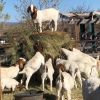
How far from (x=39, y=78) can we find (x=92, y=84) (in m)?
6.47

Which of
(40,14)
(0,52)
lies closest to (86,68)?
(40,14)

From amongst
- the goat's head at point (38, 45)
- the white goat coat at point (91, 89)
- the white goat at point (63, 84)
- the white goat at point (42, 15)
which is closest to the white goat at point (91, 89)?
the white goat coat at point (91, 89)

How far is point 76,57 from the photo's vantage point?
15.9 meters

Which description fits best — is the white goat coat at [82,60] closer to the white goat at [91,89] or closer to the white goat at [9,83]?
the white goat at [9,83]

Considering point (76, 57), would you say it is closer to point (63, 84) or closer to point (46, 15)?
point (46, 15)

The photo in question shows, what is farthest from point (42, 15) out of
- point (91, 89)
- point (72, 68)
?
point (91, 89)

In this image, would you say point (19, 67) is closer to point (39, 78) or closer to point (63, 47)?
point (39, 78)

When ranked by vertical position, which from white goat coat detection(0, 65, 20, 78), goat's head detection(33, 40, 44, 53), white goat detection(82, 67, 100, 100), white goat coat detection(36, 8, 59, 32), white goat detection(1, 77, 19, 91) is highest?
white goat coat detection(36, 8, 59, 32)

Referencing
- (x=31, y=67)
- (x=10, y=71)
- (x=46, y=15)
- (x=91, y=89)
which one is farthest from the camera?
(x=46, y=15)

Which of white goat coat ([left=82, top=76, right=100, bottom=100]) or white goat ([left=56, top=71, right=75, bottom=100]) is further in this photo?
white goat ([left=56, top=71, right=75, bottom=100])

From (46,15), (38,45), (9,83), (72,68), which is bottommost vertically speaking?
(9,83)

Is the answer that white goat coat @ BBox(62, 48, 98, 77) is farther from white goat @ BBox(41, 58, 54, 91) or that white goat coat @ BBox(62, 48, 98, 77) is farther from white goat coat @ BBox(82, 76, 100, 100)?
white goat coat @ BBox(82, 76, 100, 100)

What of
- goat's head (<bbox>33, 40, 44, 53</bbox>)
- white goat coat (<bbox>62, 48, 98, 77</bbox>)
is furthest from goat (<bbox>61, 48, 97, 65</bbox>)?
goat's head (<bbox>33, 40, 44, 53</bbox>)

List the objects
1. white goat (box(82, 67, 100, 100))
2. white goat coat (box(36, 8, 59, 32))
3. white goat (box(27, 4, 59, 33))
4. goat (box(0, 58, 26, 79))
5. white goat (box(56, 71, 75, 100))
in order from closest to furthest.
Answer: white goat (box(82, 67, 100, 100)), white goat (box(56, 71, 75, 100)), goat (box(0, 58, 26, 79)), white goat (box(27, 4, 59, 33)), white goat coat (box(36, 8, 59, 32))
